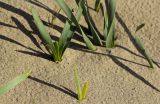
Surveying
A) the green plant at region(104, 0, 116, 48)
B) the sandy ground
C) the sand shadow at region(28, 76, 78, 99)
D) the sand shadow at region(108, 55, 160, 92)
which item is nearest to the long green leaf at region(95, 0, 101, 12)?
the sandy ground

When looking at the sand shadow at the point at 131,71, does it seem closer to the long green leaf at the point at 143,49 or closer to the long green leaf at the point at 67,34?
the long green leaf at the point at 143,49

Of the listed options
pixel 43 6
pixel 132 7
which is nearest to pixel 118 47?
pixel 132 7

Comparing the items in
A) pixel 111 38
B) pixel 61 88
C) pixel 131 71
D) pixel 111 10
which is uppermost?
pixel 111 10

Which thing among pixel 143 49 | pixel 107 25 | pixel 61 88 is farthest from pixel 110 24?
pixel 61 88

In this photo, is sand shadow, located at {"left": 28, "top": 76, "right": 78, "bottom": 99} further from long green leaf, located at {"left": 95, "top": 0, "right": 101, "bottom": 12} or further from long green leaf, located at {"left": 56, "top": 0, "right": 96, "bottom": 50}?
long green leaf, located at {"left": 95, "top": 0, "right": 101, "bottom": 12}

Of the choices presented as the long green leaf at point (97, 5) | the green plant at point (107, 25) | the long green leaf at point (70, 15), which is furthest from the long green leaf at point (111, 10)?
the long green leaf at point (97, 5)

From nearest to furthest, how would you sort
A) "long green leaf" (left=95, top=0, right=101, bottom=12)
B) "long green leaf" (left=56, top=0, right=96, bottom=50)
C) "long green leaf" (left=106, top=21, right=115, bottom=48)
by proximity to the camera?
"long green leaf" (left=56, top=0, right=96, bottom=50) → "long green leaf" (left=106, top=21, right=115, bottom=48) → "long green leaf" (left=95, top=0, right=101, bottom=12)

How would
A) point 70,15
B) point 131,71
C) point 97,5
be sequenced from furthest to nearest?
point 97,5
point 131,71
point 70,15

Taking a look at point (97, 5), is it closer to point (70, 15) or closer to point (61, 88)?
point (70, 15)

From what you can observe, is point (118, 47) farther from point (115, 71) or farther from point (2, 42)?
point (2, 42)
